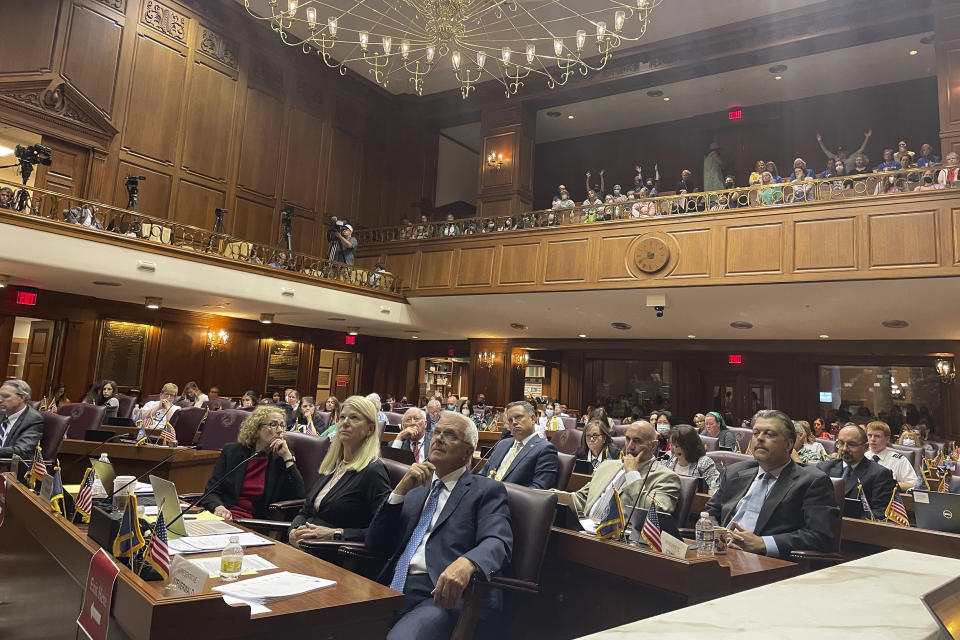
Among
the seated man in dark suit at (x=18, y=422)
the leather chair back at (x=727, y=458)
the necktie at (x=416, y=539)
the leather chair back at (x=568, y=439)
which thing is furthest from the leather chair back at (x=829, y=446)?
the seated man in dark suit at (x=18, y=422)

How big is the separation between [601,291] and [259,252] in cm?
612

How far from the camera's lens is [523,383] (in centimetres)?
1454

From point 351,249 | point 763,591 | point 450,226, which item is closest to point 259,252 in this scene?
point 351,249

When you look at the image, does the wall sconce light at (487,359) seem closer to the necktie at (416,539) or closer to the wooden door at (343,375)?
the wooden door at (343,375)

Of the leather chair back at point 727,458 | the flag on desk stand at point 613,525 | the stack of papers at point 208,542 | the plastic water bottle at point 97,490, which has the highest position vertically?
the leather chair back at point 727,458

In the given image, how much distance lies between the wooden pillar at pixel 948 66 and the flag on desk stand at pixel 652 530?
903cm

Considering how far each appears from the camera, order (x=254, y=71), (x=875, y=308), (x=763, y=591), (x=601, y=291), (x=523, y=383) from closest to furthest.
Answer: (x=763, y=591)
(x=875, y=308)
(x=601, y=291)
(x=254, y=71)
(x=523, y=383)

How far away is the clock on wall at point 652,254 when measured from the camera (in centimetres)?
932

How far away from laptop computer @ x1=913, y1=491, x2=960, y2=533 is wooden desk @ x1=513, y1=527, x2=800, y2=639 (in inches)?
35.4

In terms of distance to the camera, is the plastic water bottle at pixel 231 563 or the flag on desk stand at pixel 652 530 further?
the flag on desk stand at pixel 652 530

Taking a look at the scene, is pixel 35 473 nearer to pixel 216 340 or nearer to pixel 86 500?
pixel 86 500

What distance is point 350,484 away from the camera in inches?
116

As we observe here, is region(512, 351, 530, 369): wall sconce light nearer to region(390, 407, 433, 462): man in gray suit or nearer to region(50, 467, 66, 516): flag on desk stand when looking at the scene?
region(390, 407, 433, 462): man in gray suit

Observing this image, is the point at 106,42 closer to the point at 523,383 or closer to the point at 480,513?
the point at 523,383
